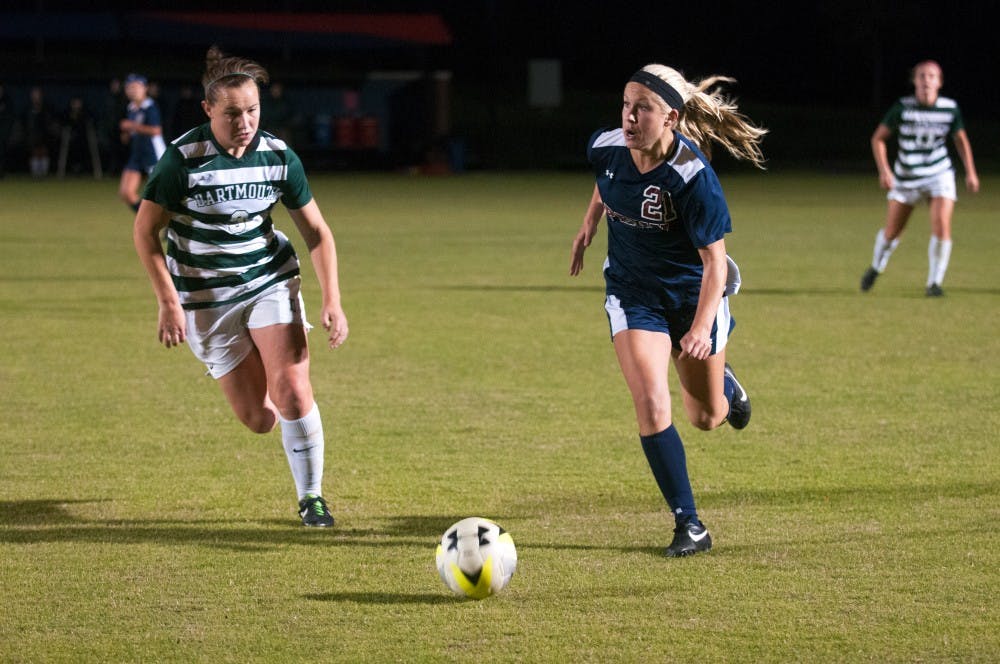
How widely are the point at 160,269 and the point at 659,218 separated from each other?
1957 millimetres

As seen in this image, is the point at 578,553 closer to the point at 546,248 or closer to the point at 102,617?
the point at 102,617

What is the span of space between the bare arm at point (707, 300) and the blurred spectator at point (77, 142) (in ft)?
99.8

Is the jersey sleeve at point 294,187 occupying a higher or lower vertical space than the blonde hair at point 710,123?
lower

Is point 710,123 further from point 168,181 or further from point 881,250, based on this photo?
point 881,250

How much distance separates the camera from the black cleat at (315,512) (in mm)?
6016

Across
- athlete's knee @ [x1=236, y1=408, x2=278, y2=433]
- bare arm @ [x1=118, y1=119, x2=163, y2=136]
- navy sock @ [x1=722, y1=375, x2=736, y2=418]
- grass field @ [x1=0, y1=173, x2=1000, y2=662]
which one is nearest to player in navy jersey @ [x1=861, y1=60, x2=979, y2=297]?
grass field @ [x1=0, y1=173, x2=1000, y2=662]

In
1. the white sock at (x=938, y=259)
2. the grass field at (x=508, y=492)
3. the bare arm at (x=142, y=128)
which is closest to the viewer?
the grass field at (x=508, y=492)

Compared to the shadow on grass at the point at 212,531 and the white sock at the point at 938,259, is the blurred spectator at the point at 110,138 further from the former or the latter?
the shadow on grass at the point at 212,531

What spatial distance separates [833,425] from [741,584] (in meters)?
2.97

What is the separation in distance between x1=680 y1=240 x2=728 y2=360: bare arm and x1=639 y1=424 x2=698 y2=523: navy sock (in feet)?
1.18

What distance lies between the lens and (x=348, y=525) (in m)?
6.07

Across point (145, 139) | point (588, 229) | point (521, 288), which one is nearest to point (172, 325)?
point (588, 229)

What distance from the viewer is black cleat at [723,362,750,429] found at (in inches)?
275

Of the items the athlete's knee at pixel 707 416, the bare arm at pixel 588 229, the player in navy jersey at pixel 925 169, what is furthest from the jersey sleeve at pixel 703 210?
the player in navy jersey at pixel 925 169
